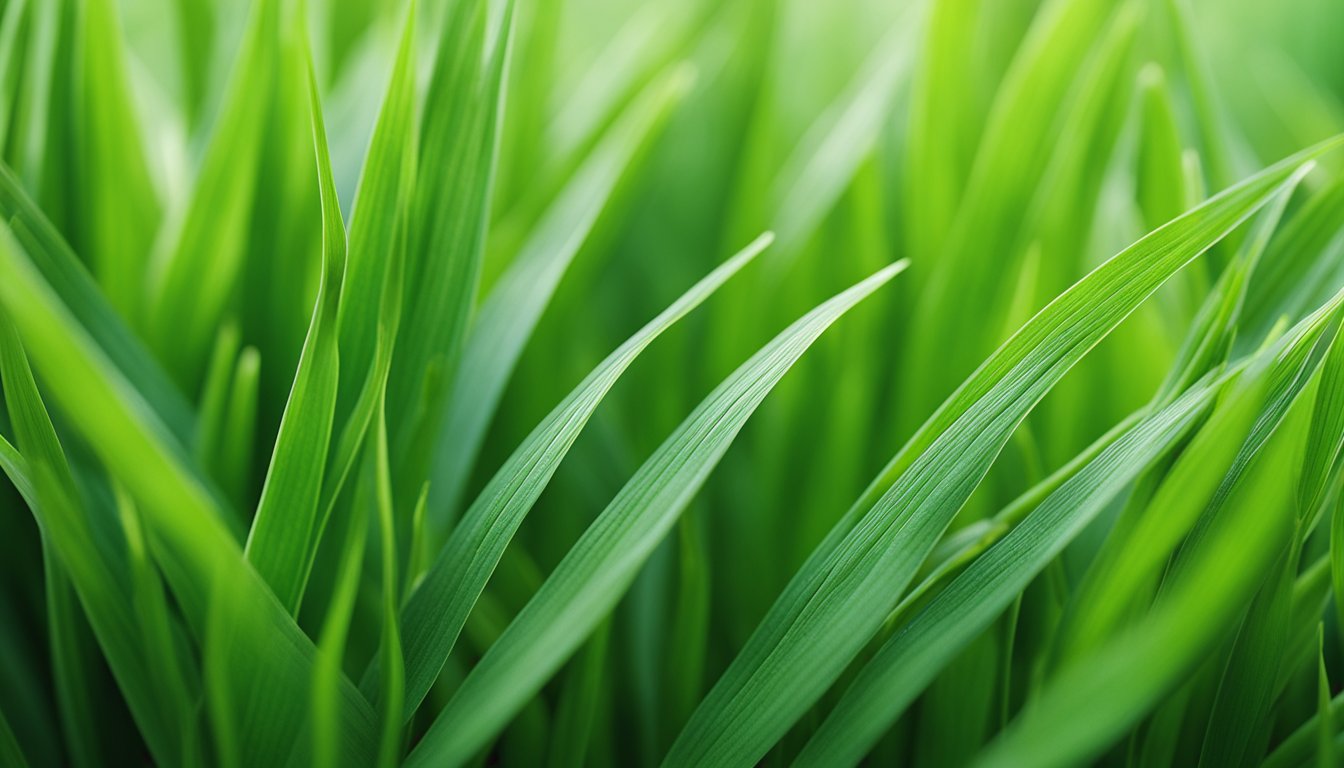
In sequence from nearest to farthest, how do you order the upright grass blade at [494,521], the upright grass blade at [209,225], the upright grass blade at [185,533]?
the upright grass blade at [185,533]
the upright grass blade at [494,521]
the upright grass blade at [209,225]

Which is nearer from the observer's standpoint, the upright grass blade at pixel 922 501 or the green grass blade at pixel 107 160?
the upright grass blade at pixel 922 501

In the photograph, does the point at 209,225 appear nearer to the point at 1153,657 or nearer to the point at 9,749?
the point at 9,749

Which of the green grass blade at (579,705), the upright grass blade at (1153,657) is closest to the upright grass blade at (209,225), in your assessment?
the green grass blade at (579,705)

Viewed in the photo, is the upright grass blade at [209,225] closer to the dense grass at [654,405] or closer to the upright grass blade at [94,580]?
the dense grass at [654,405]

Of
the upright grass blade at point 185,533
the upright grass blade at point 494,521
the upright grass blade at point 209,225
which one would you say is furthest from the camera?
the upright grass blade at point 209,225

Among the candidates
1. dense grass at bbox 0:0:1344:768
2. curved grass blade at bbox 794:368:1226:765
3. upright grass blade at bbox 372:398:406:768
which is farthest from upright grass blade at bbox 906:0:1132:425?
upright grass blade at bbox 372:398:406:768

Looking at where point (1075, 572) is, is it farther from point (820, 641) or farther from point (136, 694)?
point (136, 694)

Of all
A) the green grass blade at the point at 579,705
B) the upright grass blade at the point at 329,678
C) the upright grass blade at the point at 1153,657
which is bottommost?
the upright grass blade at the point at 1153,657

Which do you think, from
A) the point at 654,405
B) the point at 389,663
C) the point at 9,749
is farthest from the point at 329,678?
the point at 654,405
